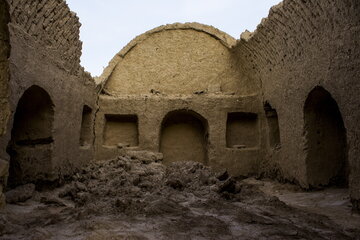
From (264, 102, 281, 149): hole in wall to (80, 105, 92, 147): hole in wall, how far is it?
4.96 metres

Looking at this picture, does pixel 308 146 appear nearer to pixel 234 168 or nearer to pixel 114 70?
pixel 234 168

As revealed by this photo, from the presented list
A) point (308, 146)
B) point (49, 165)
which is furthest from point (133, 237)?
point (308, 146)

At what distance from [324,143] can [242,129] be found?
3.12 metres

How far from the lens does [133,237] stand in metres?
2.83

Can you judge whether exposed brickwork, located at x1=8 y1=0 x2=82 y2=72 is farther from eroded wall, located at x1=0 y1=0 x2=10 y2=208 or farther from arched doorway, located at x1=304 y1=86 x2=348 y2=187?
arched doorway, located at x1=304 y1=86 x2=348 y2=187

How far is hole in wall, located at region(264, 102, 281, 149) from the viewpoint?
307 inches

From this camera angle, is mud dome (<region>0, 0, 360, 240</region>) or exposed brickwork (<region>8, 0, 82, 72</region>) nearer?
mud dome (<region>0, 0, 360, 240</region>)

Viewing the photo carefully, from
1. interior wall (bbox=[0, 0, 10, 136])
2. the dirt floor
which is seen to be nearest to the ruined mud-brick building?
interior wall (bbox=[0, 0, 10, 136])

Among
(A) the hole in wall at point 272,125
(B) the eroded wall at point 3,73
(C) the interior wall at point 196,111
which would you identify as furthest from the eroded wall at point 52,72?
(A) the hole in wall at point 272,125

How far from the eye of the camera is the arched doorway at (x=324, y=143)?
568 cm

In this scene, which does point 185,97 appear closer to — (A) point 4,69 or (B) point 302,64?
(B) point 302,64

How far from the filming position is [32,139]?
5531 millimetres

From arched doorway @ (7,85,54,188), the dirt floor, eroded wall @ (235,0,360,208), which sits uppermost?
eroded wall @ (235,0,360,208)

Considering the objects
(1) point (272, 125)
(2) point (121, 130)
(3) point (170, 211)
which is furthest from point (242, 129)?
(3) point (170, 211)
